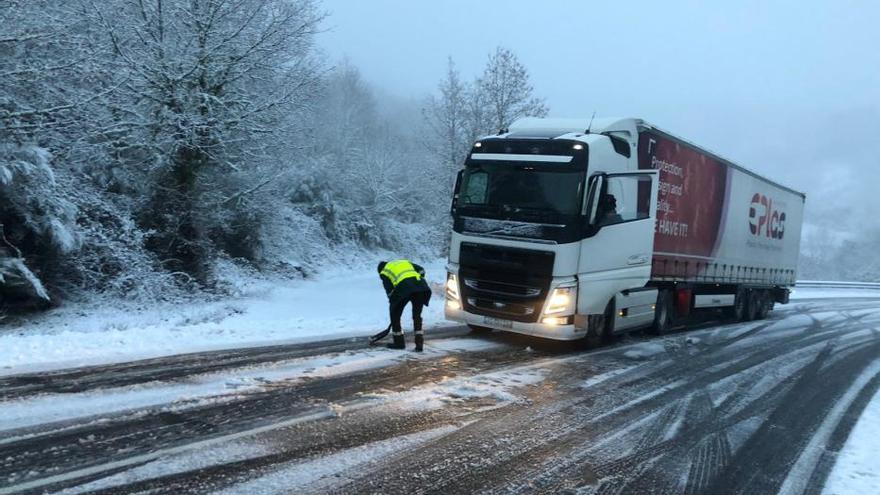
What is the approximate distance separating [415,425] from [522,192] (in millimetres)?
4965

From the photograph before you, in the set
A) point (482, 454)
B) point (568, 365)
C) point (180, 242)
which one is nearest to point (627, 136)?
Answer: point (568, 365)

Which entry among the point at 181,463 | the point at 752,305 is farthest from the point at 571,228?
the point at 752,305

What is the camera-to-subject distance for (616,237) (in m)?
9.57

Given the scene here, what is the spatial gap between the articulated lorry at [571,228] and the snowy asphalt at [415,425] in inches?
35.9

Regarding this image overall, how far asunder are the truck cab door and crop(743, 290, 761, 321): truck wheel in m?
8.35

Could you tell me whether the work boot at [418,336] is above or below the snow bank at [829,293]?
above

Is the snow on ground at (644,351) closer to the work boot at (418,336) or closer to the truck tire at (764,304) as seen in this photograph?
the work boot at (418,336)

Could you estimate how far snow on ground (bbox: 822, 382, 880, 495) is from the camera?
4.66 m

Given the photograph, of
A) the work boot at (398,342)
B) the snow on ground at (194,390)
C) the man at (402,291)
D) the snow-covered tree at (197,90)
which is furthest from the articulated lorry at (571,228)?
the snow-covered tree at (197,90)

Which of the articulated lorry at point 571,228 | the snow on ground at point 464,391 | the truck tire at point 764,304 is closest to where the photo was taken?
the snow on ground at point 464,391

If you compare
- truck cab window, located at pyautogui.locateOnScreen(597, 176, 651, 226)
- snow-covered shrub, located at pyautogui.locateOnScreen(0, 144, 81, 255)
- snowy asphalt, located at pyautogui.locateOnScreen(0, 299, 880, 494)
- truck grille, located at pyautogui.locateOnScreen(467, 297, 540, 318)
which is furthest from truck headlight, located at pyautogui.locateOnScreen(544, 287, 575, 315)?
snow-covered shrub, located at pyautogui.locateOnScreen(0, 144, 81, 255)

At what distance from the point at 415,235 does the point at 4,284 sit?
2922 cm

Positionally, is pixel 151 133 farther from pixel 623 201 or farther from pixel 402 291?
pixel 623 201

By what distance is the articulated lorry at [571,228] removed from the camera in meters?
8.97
